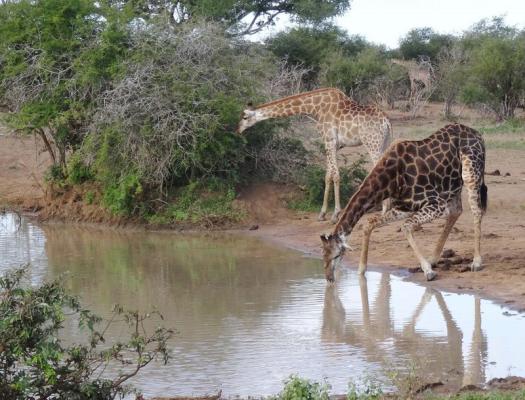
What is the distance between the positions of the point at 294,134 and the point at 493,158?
5319mm

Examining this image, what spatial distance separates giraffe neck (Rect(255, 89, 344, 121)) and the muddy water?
2170mm

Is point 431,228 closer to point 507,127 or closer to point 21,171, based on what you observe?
point 21,171

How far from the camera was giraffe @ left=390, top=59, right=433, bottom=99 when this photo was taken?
3384 centimetres

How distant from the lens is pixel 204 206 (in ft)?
50.4

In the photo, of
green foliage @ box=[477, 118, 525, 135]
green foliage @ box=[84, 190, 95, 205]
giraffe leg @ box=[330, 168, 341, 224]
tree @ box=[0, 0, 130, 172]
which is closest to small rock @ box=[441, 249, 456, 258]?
giraffe leg @ box=[330, 168, 341, 224]

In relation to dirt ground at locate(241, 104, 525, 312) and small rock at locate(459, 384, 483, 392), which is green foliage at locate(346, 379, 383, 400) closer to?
small rock at locate(459, 384, 483, 392)

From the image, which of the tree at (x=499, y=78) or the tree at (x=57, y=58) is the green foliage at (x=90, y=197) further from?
the tree at (x=499, y=78)

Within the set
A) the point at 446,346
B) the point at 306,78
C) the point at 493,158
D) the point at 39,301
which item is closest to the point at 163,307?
the point at 446,346

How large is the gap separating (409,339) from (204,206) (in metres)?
7.18

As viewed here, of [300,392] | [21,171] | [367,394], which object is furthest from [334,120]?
[300,392]

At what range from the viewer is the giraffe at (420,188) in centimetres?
1098

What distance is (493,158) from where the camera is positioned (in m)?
19.8

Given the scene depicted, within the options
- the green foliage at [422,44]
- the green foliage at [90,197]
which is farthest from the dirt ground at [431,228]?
the green foliage at [422,44]

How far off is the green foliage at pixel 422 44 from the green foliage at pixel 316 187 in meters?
27.1
